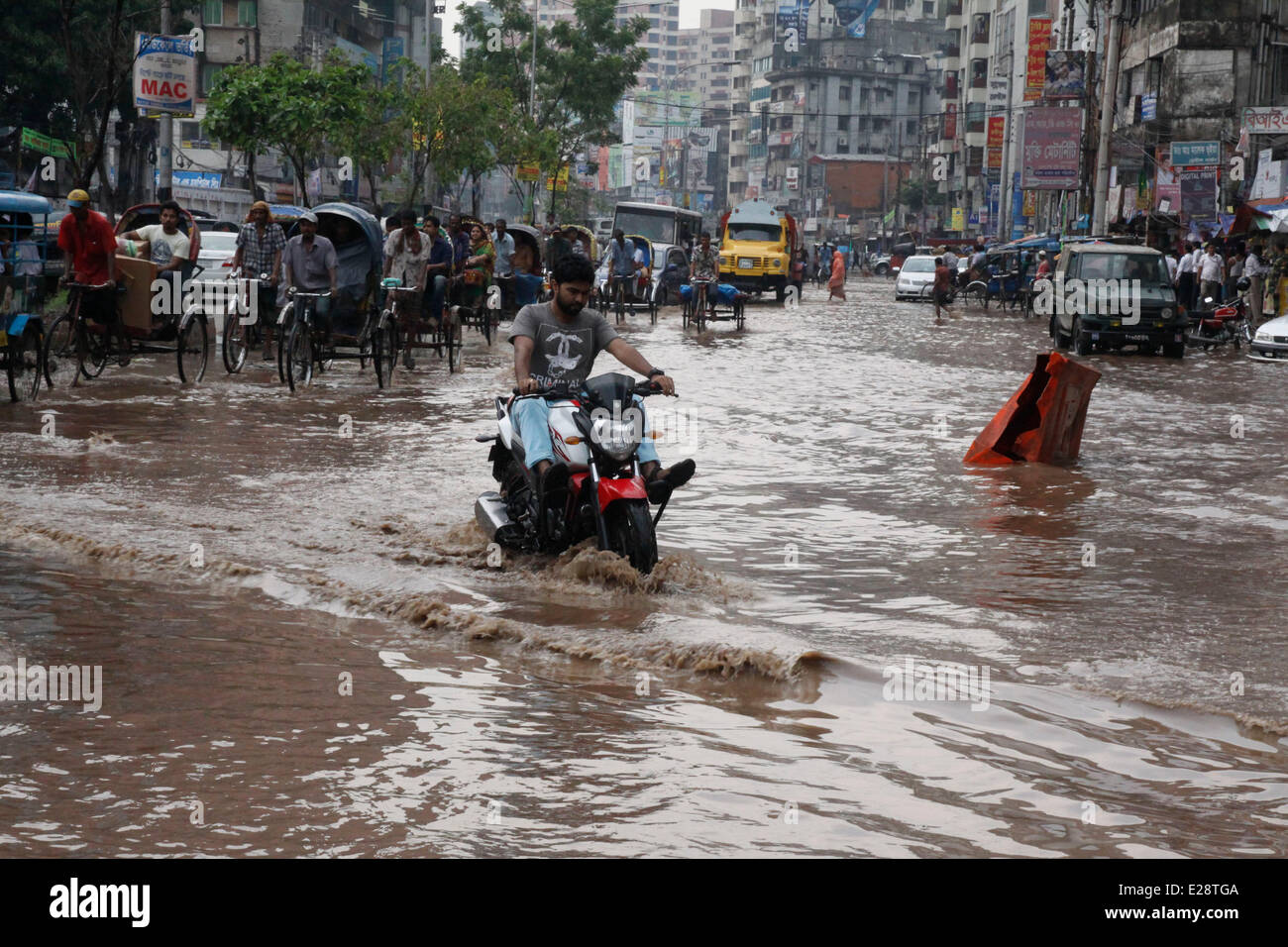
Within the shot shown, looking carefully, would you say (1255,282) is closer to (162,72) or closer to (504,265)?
(504,265)

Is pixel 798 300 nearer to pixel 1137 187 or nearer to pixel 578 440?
pixel 1137 187

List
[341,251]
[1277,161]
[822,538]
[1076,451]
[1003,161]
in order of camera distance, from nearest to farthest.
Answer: [822,538] < [1076,451] < [341,251] < [1277,161] < [1003,161]

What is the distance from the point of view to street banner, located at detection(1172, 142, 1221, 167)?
38375 mm

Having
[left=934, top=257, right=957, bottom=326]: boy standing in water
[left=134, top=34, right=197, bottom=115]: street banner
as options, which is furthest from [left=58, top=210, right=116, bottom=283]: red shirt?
[left=934, top=257, right=957, bottom=326]: boy standing in water

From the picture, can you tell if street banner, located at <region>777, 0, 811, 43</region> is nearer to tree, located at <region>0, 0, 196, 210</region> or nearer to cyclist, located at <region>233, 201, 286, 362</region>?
tree, located at <region>0, 0, 196, 210</region>

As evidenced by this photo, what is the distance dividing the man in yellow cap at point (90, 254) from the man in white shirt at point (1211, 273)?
80.7ft

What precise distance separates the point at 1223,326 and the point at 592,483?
2572 cm

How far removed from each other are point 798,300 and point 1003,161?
37.6 metres

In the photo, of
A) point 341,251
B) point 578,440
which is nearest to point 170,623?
point 578,440

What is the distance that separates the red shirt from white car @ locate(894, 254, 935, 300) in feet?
131

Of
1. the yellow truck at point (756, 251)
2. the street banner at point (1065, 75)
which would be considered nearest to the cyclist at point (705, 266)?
the yellow truck at point (756, 251)

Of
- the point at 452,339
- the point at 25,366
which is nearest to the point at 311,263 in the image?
the point at 25,366

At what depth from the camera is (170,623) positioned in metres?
6.84

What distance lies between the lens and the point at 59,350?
53.3 feet
